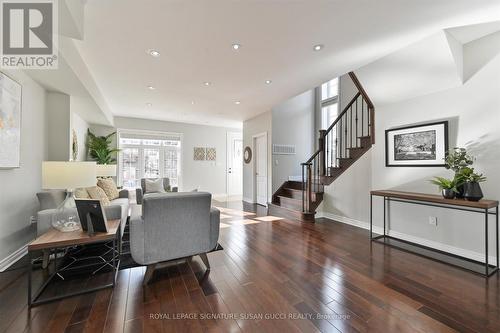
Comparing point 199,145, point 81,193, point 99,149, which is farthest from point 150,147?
point 81,193

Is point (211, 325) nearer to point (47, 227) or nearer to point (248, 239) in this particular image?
point (248, 239)

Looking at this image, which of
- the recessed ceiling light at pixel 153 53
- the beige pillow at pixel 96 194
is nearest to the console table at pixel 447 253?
the recessed ceiling light at pixel 153 53

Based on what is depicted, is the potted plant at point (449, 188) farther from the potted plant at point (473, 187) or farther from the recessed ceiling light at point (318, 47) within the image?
the recessed ceiling light at point (318, 47)

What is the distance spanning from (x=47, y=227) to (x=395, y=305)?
11.6 feet

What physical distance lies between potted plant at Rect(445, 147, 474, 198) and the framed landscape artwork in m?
5.00

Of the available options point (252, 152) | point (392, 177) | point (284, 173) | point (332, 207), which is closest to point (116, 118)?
point (252, 152)

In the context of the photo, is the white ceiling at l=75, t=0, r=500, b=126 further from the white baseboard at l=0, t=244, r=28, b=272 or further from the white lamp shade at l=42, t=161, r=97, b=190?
the white baseboard at l=0, t=244, r=28, b=272

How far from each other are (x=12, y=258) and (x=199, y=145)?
5392 mm

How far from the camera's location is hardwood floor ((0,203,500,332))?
1.54 meters

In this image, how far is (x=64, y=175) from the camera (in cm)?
201

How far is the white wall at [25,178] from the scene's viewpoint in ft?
7.98

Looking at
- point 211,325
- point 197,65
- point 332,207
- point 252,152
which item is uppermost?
point 197,65

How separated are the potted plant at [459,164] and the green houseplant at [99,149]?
696cm

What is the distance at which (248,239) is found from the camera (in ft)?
10.9
